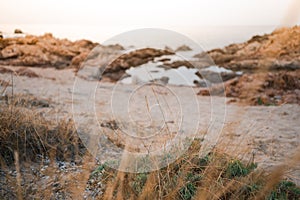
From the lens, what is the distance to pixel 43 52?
10.7 metres

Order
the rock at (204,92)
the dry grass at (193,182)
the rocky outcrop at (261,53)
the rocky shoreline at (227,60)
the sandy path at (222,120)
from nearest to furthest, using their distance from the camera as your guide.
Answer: the dry grass at (193,182) → the sandy path at (222,120) → the rocky shoreline at (227,60) → the rock at (204,92) → the rocky outcrop at (261,53)

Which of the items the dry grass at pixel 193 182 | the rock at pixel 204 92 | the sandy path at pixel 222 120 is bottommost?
the rock at pixel 204 92

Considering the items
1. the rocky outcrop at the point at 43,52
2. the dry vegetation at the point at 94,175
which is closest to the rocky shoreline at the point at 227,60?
the rocky outcrop at the point at 43,52

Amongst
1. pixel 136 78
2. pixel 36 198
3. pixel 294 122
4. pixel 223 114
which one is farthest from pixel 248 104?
pixel 36 198

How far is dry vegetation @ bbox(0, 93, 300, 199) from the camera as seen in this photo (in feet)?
6.16

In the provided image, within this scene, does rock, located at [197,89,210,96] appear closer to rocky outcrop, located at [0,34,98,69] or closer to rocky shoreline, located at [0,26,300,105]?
rocky shoreline, located at [0,26,300,105]

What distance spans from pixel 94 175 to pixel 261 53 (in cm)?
753

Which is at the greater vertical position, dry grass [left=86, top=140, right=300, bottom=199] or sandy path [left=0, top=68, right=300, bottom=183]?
dry grass [left=86, top=140, right=300, bottom=199]

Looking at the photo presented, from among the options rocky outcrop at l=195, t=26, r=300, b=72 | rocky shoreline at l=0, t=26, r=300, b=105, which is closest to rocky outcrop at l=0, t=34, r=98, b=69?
rocky shoreline at l=0, t=26, r=300, b=105

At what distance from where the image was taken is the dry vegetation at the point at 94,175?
1.88 m

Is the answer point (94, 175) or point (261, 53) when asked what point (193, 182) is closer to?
point (94, 175)

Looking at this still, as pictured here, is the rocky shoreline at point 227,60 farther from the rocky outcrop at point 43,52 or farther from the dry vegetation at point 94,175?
the dry vegetation at point 94,175

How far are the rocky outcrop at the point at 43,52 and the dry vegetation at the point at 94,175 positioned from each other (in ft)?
26.2

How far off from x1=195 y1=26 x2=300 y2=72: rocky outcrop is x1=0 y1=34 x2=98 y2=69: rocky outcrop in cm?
452
